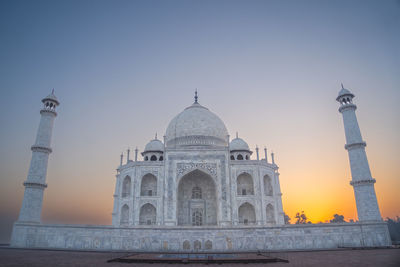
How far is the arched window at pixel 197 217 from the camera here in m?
22.6

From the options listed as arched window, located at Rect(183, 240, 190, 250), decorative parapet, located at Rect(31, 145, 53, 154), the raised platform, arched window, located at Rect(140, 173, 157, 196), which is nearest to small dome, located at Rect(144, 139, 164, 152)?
arched window, located at Rect(140, 173, 157, 196)

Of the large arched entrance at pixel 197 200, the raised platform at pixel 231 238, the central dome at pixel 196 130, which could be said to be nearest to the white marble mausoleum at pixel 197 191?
the large arched entrance at pixel 197 200

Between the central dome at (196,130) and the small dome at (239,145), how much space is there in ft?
2.58

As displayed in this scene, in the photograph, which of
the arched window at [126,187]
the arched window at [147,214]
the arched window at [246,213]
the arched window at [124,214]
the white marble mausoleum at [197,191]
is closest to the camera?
the white marble mausoleum at [197,191]

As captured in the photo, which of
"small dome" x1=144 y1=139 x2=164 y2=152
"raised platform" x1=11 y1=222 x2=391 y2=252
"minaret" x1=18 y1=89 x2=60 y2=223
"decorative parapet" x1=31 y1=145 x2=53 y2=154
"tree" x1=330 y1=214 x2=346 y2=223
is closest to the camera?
"raised platform" x1=11 y1=222 x2=391 y2=252

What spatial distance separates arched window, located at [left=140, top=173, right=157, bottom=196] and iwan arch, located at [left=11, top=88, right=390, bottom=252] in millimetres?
81

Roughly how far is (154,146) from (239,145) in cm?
801

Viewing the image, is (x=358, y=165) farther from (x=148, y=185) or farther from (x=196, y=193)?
(x=148, y=185)

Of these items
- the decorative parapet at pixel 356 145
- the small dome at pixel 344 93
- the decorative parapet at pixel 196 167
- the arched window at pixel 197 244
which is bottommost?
the arched window at pixel 197 244

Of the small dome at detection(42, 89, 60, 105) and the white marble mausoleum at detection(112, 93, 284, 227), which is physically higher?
the small dome at detection(42, 89, 60, 105)

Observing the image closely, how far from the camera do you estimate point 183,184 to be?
2378 cm

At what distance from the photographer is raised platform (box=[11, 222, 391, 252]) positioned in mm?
14234

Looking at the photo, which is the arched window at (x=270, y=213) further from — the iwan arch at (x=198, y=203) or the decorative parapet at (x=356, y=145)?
the decorative parapet at (x=356, y=145)

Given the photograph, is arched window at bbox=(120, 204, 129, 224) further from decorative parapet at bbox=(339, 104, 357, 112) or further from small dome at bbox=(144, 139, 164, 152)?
decorative parapet at bbox=(339, 104, 357, 112)
